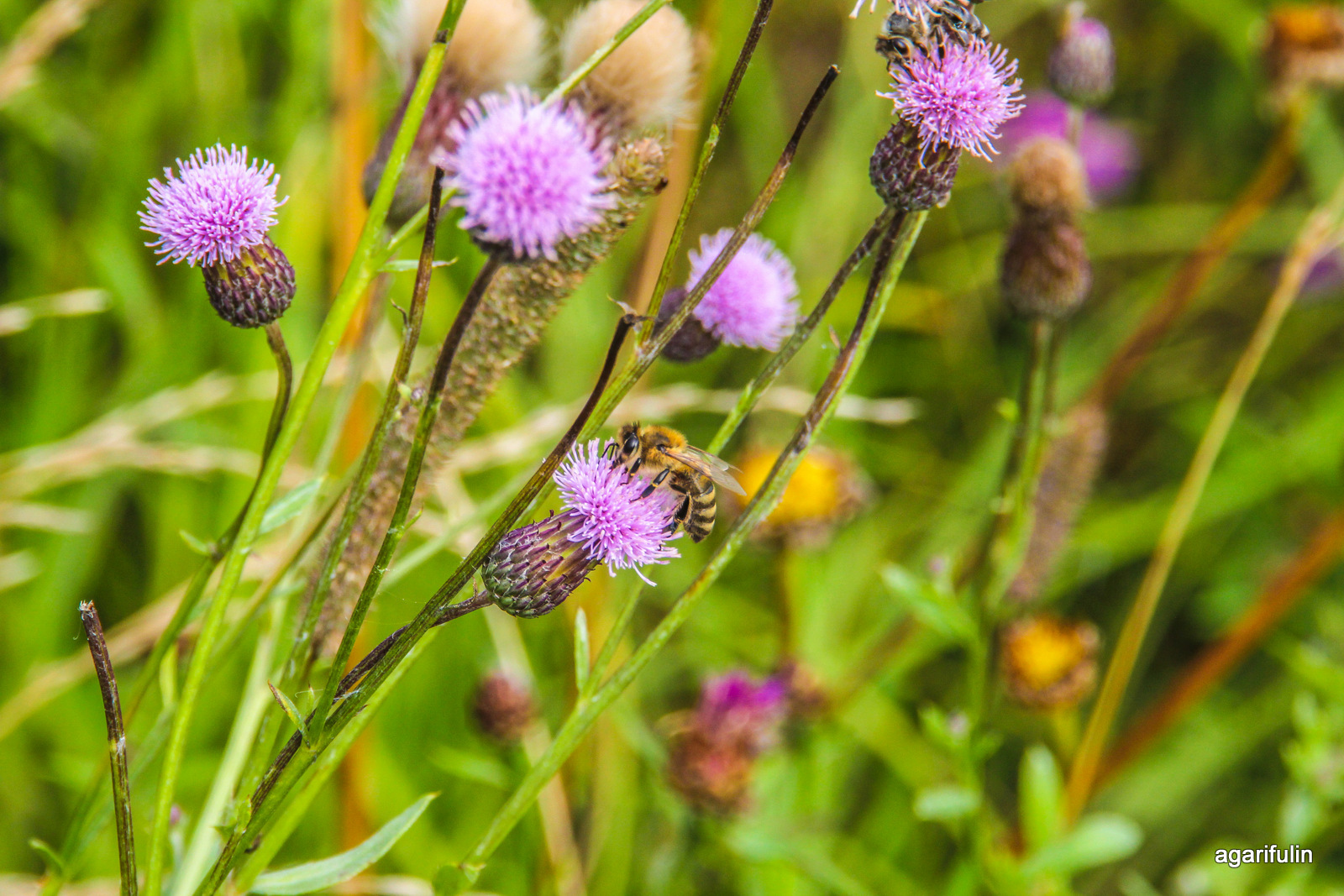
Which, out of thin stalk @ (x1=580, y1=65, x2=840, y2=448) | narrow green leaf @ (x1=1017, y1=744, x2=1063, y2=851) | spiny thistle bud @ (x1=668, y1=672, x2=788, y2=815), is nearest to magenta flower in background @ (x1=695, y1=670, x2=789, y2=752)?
spiny thistle bud @ (x1=668, y1=672, x2=788, y2=815)

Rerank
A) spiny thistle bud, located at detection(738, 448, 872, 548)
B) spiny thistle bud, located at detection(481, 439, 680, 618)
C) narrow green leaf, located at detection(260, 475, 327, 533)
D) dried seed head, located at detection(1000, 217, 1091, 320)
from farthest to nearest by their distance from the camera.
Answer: spiny thistle bud, located at detection(738, 448, 872, 548) < dried seed head, located at detection(1000, 217, 1091, 320) < narrow green leaf, located at detection(260, 475, 327, 533) < spiny thistle bud, located at detection(481, 439, 680, 618)

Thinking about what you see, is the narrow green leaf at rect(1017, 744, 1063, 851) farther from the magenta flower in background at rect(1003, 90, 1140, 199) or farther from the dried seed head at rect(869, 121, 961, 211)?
the magenta flower in background at rect(1003, 90, 1140, 199)

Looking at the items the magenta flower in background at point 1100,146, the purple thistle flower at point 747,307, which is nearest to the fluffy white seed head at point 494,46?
the purple thistle flower at point 747,307

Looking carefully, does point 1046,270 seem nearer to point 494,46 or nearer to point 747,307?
point 747,307

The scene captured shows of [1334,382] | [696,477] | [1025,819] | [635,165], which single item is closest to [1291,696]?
[1334,382]

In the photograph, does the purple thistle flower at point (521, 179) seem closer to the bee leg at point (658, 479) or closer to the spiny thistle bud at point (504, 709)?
the bee leg at point (658, 479)
